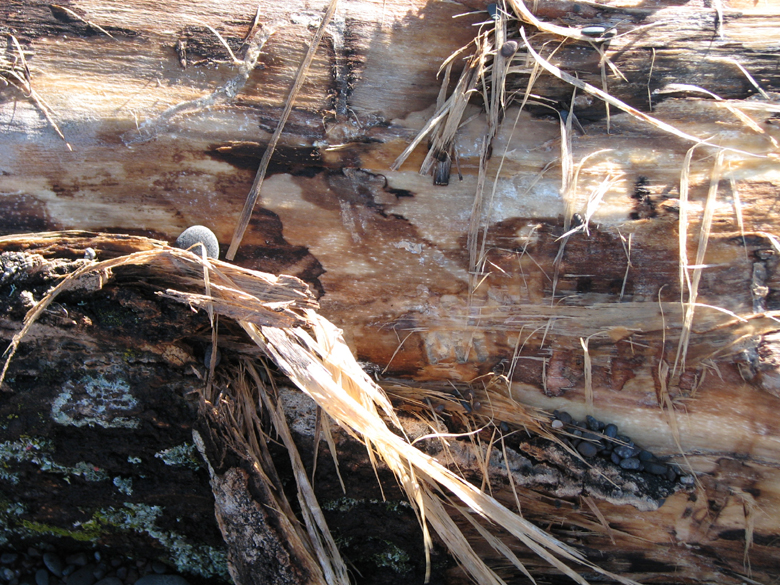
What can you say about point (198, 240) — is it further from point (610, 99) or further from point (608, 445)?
point (608, 445)

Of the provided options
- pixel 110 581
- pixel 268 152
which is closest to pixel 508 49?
pixel 268 152

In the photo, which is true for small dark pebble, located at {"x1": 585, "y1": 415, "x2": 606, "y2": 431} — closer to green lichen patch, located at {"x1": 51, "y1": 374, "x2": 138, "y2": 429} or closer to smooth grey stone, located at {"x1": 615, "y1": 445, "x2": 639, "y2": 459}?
smooth grey stone, located at {"x1": 615, "y1": 445, "x2": 639, "y2": 459}

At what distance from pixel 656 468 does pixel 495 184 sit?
1.33 meters

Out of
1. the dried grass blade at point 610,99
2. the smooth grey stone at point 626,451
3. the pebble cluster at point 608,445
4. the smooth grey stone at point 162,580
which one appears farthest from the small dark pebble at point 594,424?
the smooth grey stone at point 162,580

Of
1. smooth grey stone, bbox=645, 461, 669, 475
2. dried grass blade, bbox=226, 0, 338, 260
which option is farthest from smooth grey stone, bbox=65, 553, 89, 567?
smooth grey stone, bbox=645, 461, 669, 475

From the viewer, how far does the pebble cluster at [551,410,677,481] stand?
1.97m

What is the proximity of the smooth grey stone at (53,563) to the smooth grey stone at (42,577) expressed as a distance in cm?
3

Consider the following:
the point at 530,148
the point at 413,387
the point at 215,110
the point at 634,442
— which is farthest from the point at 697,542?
the point at 215,110

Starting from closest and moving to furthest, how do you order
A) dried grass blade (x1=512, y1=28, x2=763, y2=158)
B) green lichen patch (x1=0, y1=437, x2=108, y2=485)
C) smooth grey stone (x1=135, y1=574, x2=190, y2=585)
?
1. dried grass blade (x1=512, y1=28, x2=763, y2=158)
2. green lichen patch (x1=0, y1=437, x2=108, y2=485)
3. smooth grey stone (x1=135, y1=574, x2=190, y2=585)

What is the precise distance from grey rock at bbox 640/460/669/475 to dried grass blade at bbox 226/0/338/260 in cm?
189

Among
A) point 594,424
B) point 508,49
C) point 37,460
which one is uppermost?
point 508,49

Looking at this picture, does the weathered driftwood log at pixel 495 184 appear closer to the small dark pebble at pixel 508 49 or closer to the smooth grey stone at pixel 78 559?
the small dark pebble at pixel 508 49

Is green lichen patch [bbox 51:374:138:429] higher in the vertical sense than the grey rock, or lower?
higher

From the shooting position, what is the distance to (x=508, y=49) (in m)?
1.89
